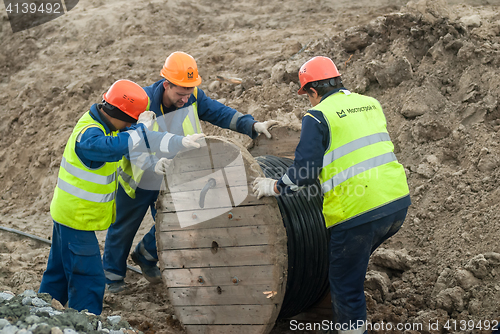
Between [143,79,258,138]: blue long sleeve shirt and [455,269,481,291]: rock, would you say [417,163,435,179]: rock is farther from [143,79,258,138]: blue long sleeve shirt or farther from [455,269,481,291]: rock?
[143,79,258,138]: blue long sleeve shirt

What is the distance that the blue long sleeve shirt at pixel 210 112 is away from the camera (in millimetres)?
4734

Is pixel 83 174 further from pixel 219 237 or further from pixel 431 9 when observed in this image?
pixel 431 9

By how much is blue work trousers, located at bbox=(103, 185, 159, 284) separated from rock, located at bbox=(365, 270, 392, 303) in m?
2.19

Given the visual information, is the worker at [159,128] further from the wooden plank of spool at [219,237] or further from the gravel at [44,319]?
the gravel at [44,319]

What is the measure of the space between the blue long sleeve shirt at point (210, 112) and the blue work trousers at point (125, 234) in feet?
2.50

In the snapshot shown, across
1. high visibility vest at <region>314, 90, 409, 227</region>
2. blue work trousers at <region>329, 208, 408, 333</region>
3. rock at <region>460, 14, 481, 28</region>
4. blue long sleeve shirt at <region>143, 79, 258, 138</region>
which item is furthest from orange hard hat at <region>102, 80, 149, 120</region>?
rock at <region>460, 14, 481, 28</region>

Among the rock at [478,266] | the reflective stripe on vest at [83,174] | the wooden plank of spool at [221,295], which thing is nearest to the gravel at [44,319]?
the wooden plank of spool at [221,295]

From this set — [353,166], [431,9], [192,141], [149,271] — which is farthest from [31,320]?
[431,9]

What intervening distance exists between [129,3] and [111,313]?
9415 mm

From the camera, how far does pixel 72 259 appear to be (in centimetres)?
397

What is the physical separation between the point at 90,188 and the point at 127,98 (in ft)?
2.66

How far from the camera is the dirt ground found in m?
4.57

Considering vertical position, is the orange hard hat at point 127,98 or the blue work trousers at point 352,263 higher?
the orange hard hat at point 127,98

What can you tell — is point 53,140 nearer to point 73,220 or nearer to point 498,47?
point 73,220
